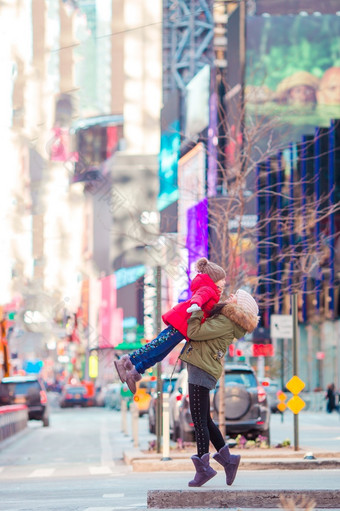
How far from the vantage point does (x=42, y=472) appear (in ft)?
63.7

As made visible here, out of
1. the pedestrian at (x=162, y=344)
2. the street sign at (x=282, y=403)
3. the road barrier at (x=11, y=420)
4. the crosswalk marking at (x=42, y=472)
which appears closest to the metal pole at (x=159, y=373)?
the crosswalk marking at (x=42, y=472)

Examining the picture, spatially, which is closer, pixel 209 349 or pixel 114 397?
pixel 209 349

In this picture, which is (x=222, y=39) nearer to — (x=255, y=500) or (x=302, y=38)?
(x=302, y=38)

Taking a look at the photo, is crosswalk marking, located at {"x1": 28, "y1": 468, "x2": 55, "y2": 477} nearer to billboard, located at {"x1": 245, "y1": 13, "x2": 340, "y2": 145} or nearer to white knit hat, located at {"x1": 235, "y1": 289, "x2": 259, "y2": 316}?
white knit hat, located at {"x1": 235, "y1": 289, "x2": 259, "y2": 316}

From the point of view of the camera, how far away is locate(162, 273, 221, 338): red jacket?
387 inches

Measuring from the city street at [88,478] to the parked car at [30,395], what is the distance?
11513 mm

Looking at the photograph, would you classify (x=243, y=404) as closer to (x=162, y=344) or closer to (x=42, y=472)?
(x=42, y=472)

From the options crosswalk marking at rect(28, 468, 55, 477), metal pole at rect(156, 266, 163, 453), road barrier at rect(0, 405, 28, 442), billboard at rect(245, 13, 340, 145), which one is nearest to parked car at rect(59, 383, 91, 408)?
road barrier at rect(0, 405, 28, 442)

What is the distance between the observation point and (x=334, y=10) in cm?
13162

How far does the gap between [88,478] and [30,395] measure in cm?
2699

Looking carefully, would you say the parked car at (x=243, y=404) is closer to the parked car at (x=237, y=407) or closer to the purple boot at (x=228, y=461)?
the parked car at (x=237, y=407)

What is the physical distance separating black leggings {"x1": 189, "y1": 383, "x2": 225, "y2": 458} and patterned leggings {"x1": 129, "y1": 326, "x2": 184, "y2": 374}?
1.72 ft

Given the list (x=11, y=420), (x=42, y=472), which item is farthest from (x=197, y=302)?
(x=11, y=420)

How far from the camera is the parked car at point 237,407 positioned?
23516mm
